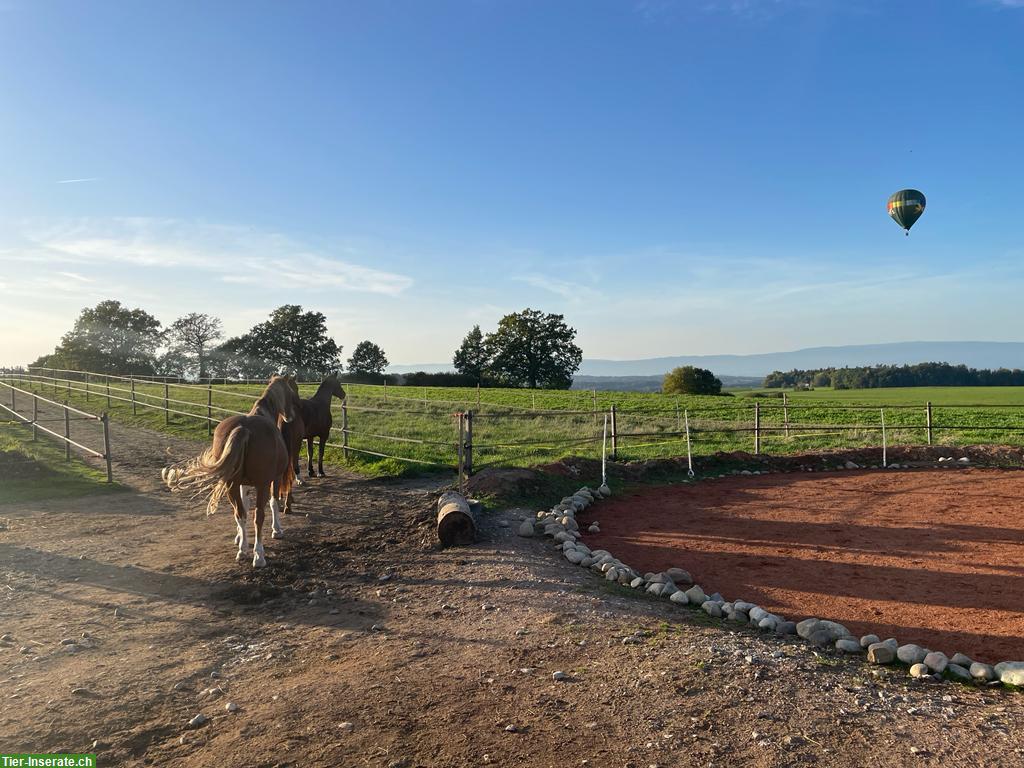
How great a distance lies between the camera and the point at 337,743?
3.23m

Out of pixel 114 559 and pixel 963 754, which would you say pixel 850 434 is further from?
pixel 114 559

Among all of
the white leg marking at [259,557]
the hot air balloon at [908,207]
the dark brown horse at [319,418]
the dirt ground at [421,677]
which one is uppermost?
the hot air balloon at [908,207]

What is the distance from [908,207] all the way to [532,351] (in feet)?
129

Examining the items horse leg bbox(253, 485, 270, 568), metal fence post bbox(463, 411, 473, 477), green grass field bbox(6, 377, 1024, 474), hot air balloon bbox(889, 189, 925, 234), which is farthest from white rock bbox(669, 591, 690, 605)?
hot air balloon bbox(889, 189, 925, 234)

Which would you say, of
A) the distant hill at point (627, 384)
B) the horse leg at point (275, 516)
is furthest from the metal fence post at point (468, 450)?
the distant hill at point (627, 384)

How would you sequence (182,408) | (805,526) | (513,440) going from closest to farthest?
(805,526)
(513,440)
(182,408)

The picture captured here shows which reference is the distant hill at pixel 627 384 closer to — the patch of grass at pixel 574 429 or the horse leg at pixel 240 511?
the patch of grass at pixel 574 429

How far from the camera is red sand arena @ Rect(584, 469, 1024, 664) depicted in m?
5.33

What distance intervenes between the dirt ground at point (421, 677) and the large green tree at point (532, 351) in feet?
165

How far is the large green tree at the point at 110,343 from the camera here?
162 ft

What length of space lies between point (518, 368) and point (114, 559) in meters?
50.9

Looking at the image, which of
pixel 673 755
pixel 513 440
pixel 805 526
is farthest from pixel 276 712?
pixel 513 440

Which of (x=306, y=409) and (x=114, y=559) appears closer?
(x=114, y=559)

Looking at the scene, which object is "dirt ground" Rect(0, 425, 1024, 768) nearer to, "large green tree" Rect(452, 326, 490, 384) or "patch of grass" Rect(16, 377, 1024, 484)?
"patch of grass" Rect(16, 377, 1024, 484)
